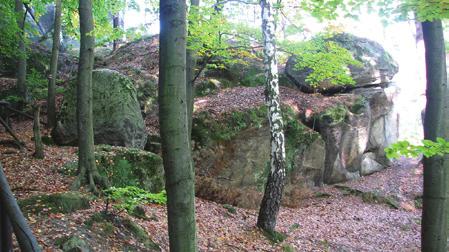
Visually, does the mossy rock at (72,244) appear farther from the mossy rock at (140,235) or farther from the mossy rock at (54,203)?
the mossy rock at (140,235)

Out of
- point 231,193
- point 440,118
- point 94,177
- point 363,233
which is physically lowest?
point 363,233

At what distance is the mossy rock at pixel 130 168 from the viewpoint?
873 cm

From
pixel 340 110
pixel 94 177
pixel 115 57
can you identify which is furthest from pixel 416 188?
pixel 115 57

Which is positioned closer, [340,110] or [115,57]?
[340,110]

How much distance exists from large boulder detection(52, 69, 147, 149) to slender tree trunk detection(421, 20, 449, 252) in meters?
8.27

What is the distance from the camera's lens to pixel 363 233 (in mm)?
10492

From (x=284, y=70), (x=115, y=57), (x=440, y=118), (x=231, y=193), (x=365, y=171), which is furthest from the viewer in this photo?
(x=115, y=57)

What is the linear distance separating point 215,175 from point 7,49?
909 cm

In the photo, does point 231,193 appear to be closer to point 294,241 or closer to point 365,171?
point 294,241

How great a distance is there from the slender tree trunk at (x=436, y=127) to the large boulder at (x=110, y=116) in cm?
827

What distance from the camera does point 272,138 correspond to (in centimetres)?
876

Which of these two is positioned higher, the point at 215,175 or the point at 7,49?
the point at 7,49

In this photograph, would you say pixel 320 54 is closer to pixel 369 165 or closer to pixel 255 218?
pixel 255 218

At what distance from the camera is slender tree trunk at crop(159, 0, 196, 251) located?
9.42ft
